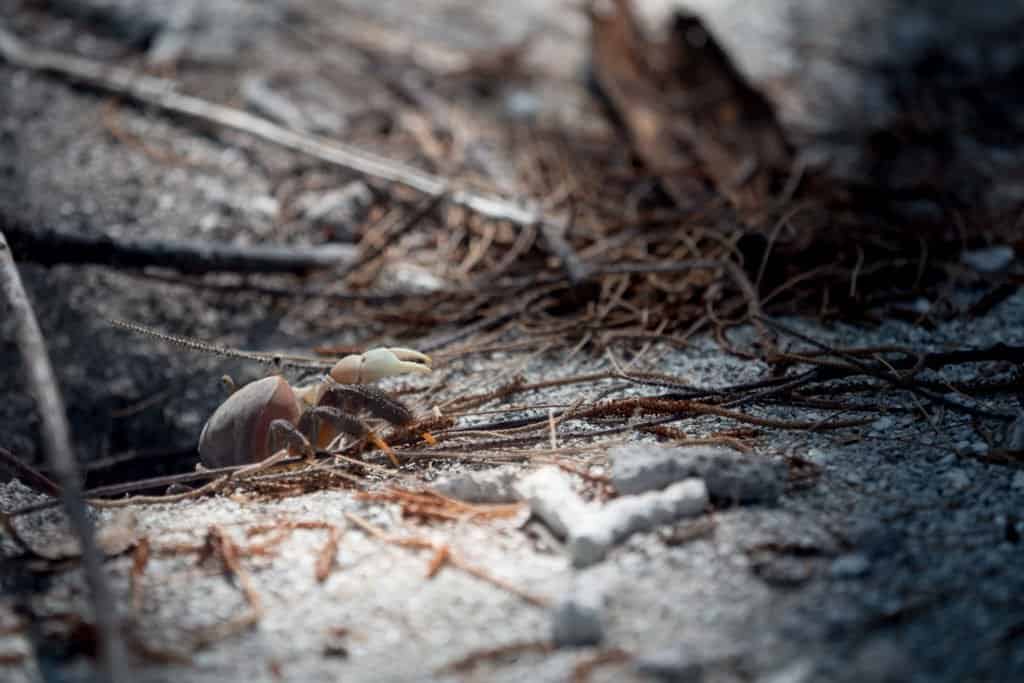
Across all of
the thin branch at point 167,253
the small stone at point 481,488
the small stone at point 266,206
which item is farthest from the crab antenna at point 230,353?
the small stone at point 266,206

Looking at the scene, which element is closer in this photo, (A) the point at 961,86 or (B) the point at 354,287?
(B) the point at 354,287

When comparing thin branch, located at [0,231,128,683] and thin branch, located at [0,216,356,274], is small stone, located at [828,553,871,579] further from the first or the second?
thin branch, located at [0,216,356,274]

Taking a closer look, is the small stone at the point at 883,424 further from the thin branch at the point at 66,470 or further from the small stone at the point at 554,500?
the thin branch at the point at 66,470

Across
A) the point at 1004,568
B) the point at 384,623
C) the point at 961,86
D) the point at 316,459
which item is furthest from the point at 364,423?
the point at 961,86

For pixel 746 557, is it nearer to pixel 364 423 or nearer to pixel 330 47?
pixel 364 423

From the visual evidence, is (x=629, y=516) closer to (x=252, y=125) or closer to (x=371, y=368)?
(x=371, y=368)

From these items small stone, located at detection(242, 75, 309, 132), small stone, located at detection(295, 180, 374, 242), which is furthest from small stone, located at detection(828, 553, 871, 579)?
small stone, located at detection(242, 75, 309, 132)
